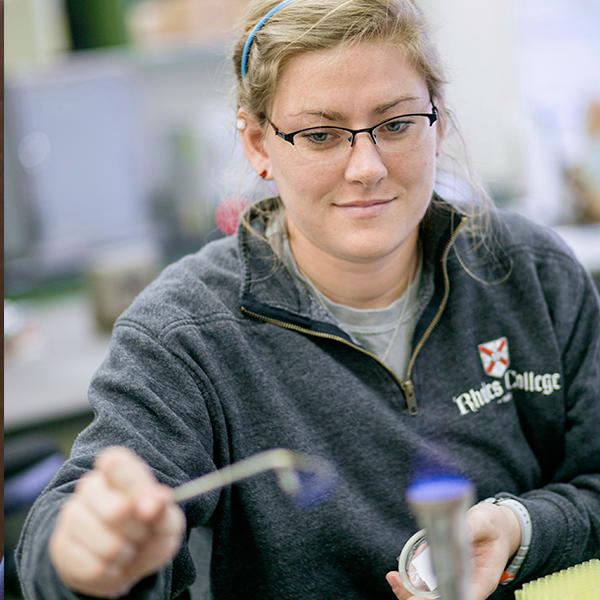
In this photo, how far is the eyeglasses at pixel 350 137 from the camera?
998 mm

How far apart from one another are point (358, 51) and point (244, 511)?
602 millimetres

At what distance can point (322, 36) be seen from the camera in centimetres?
97

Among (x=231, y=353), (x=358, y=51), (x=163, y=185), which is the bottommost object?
(x=163, y=185)

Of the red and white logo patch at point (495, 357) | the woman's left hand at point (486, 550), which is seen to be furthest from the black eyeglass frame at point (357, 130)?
the woman's left hand at point (486, 550)

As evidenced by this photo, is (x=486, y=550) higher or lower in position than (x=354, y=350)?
lower

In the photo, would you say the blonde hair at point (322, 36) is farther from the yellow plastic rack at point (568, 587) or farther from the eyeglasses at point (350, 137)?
the yellow plastic rack at point (568, 587)

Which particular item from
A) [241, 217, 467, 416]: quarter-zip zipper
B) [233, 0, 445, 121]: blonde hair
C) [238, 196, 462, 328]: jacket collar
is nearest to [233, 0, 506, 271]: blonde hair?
[233, 0, 445, 121]: blonde hair

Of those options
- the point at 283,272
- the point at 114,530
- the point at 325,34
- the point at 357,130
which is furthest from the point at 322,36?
the point at 114,530

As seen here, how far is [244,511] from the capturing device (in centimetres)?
103

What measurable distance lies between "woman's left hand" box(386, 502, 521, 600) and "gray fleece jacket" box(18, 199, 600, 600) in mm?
56

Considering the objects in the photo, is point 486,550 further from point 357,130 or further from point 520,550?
point 357,130

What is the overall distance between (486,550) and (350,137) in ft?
1.77

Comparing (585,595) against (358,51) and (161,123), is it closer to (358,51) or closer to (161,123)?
(358,51)

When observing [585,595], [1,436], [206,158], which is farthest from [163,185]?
[585,595]
